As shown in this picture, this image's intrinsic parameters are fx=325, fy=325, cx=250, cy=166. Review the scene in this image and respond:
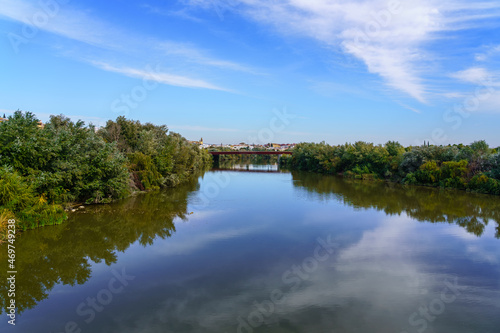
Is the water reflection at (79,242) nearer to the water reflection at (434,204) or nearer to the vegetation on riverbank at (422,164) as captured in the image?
the water reflection at (434,204)

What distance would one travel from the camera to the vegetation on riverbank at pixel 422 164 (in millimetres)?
31900

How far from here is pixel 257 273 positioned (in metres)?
11.1

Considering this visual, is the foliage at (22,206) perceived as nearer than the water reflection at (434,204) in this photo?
Yes

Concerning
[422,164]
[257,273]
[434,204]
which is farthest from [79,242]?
[422,164]

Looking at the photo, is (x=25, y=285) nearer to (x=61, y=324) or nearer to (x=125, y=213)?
(x=61, y=324)

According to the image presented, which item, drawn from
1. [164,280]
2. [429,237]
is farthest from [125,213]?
[429,237]

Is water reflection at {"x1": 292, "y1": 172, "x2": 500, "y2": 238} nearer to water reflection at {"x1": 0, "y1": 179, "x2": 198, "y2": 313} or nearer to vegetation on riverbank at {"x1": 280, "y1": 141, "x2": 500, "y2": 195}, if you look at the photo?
vegetation on riverbank at {"x1": 280, "y1": 141, "x2": 500, "y2": 195}

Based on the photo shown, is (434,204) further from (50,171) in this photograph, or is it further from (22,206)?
(22,206)

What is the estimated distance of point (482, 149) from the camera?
35.1 metres

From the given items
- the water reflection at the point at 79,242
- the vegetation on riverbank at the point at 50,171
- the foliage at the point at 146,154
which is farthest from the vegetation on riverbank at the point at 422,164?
the vegetation on riverbank at the point at 50,171

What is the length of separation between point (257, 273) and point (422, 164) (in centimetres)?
3444

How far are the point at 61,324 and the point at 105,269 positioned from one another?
360 cm

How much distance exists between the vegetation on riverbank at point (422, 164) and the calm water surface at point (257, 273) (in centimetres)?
1394

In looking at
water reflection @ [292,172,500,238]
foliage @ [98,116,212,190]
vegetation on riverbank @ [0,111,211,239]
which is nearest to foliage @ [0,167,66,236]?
vegetation on riverbank @ [0,111,211,239]
